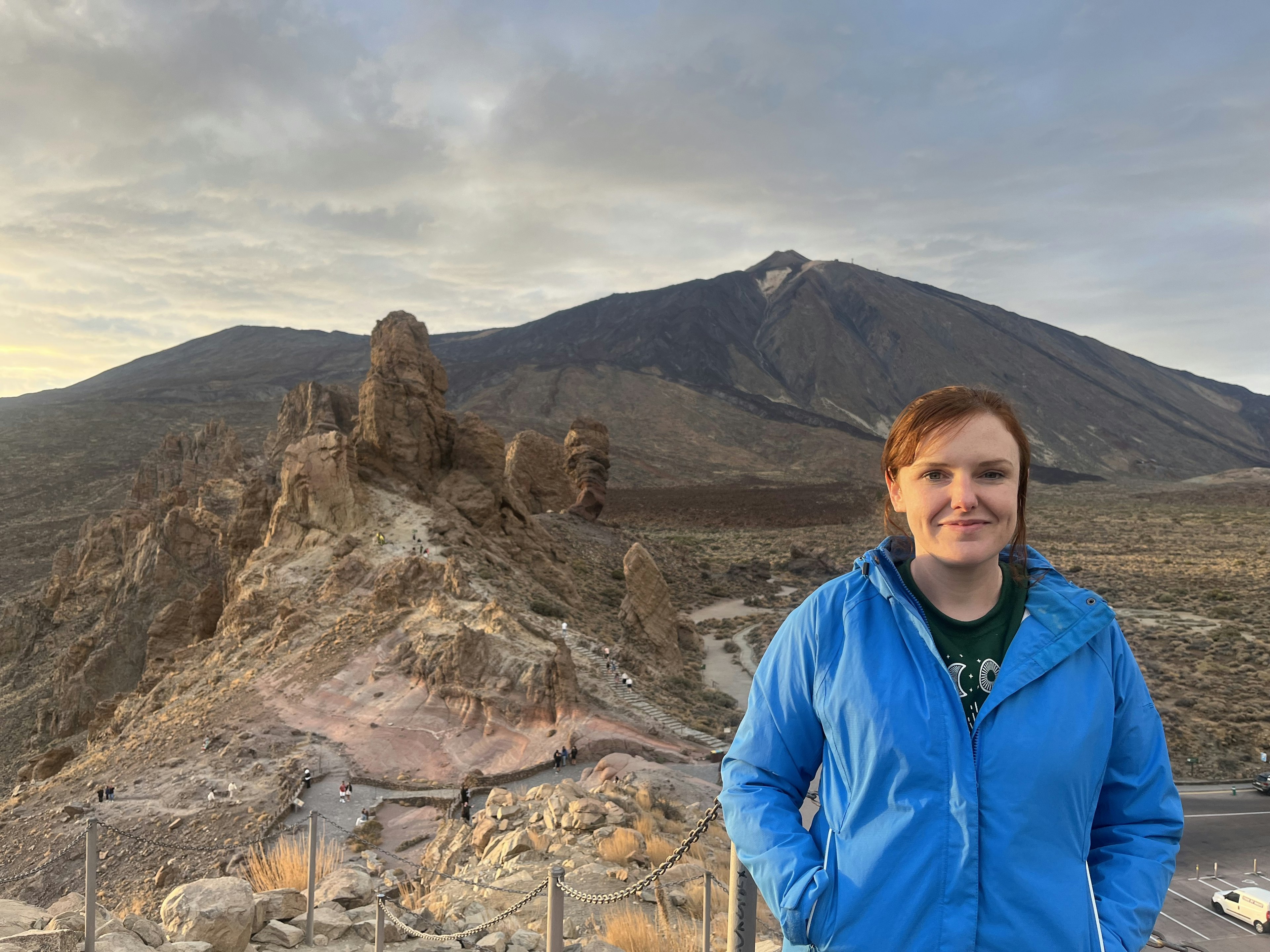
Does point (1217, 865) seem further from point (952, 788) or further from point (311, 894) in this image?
point (952, 788)

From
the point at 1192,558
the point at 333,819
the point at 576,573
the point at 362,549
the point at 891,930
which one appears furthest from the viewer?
the point at 1192,558

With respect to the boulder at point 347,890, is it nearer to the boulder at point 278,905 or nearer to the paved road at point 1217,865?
the boulder at point 278,905

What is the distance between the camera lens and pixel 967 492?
1.78 metres

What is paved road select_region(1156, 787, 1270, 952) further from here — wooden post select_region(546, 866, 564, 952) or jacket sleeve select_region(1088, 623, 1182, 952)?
jacket sleeve select_region(1088, 623, 1182, 952)

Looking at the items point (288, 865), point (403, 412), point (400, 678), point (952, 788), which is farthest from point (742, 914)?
point (403, 412)

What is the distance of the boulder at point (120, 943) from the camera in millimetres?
3850

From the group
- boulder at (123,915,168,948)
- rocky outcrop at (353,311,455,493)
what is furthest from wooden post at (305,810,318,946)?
rocky outcrop at (353,311,455,493)

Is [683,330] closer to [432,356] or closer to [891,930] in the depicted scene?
[432,356]

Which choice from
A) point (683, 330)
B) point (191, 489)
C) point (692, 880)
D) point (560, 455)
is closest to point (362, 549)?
point (692, 880)

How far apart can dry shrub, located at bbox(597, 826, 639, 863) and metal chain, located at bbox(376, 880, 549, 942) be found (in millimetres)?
1950

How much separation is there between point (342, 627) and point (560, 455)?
3051 cm

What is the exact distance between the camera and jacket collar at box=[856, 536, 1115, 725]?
1.68m

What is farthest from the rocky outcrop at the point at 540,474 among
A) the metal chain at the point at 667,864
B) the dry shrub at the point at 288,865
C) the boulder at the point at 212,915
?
the metal chain at the point at 667,864

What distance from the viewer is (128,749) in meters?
14.5
